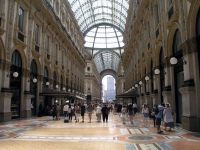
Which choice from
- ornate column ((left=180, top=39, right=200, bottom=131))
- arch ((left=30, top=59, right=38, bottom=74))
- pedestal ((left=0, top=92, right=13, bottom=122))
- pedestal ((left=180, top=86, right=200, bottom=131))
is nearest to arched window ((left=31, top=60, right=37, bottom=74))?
arch ((left=30, top=59, right=38, bottom=74))

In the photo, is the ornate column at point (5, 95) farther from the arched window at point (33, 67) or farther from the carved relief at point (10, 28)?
the arched window at point (33, 67)

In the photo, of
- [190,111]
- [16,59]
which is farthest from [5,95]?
[190,111]

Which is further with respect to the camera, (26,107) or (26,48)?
(26,48)

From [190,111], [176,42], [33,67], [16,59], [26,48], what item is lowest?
[190,111]

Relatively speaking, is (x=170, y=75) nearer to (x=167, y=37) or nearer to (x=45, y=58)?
(x=167, y=37)

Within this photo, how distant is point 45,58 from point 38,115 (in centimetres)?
727

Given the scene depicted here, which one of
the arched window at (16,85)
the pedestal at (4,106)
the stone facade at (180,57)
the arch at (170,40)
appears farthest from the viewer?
the arched window at (16,85)

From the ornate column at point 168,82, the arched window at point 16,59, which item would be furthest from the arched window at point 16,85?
the ornate column at point 168,82

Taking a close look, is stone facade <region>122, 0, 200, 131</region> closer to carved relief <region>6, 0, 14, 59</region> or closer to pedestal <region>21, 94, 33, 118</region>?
carved relief <region>6, 0, 14, 59</region>

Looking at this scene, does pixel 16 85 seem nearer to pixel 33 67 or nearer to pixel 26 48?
pixel 26 48

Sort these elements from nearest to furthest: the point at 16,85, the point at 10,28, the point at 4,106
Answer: the point at 4,106
the point at 10,28
the point at 16,85

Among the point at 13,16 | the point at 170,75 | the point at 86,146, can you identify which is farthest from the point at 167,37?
the point at 13,16

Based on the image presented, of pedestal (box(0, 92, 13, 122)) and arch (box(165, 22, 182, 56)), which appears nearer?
arch (box(165, 22, 182, 56))

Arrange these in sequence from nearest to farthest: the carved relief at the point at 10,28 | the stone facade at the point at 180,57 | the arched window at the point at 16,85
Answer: the stone facade at the point at 180,57, the carved relief at the point at 10,28, the arched window at the point at 16,85
